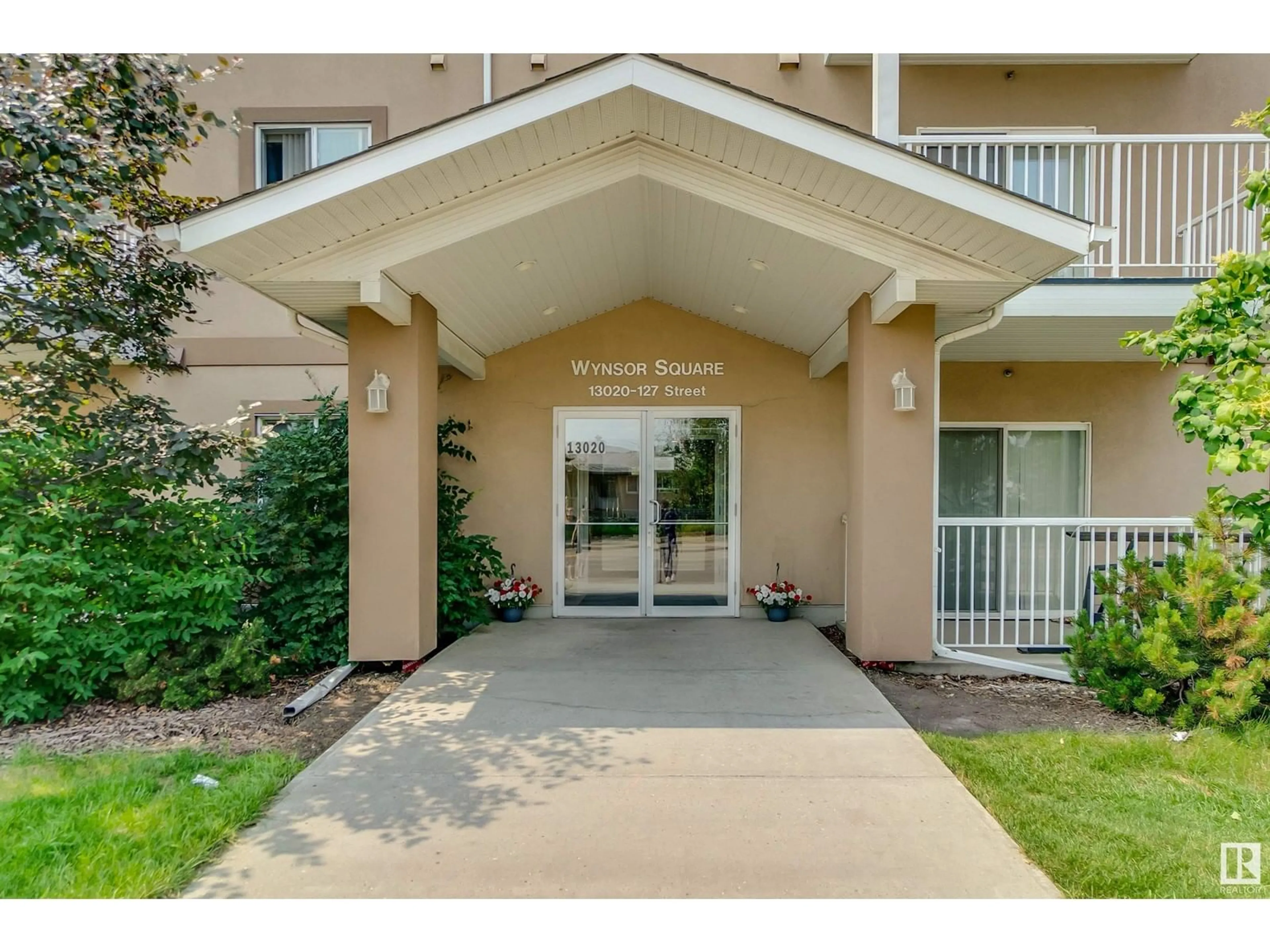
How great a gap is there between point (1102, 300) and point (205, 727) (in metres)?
7.66

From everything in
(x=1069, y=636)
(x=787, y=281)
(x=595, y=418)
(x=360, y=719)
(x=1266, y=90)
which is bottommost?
(x=360, y=719)

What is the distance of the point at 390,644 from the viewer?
5.50 meters

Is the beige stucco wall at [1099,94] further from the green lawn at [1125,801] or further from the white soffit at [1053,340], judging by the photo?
the green lawn at [1125,801]

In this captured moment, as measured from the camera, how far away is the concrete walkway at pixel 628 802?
2734 mm

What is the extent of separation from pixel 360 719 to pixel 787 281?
15.6 ft

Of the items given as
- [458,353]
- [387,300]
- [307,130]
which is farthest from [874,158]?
[307,130]

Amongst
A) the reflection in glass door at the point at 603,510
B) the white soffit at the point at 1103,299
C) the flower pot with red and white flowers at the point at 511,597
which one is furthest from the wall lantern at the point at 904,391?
the flower pot with red and white flowers at the point at 511,597

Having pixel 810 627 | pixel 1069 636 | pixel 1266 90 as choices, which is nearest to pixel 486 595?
pixel 810 627

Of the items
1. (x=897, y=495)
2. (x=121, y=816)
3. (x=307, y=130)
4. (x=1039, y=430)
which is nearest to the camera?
(x=121, y=816)

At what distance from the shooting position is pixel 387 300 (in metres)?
5.09

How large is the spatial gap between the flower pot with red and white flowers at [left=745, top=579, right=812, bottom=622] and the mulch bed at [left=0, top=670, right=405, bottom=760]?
4.00 m

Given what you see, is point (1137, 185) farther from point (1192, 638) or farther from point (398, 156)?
point (398, 156)

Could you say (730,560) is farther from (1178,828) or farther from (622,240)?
(1178,828)

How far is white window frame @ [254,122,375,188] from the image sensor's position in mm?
8172
